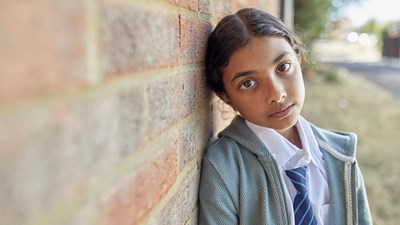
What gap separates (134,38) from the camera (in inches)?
29.6

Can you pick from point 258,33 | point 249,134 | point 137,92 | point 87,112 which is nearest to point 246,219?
point 249,134

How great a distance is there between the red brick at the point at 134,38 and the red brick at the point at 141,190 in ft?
0.60

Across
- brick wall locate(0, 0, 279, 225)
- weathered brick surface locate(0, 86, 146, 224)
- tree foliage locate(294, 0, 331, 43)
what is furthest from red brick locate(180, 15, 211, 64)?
tree foliage locate(294, 0, 331, 43)

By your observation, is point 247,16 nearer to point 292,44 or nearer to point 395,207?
point 292,44

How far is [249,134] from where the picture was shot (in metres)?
1.49

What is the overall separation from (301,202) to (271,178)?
0.47 ft

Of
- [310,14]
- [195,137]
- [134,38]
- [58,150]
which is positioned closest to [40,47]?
[58,150]

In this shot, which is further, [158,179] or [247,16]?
[247,16]

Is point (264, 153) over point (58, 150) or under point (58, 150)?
under

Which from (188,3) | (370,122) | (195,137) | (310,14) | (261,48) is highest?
(310,14)

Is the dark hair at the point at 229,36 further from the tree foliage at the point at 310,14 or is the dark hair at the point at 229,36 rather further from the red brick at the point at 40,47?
the tree foliage at the point at 310,14

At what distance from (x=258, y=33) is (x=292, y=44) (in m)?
0.21

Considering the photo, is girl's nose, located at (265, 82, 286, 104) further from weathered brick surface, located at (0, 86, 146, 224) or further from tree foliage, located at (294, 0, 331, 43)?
tree foliage, located at (294, 0, 331, 43)

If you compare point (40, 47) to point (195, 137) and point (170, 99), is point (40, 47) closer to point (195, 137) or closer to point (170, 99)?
point (170, 99)
